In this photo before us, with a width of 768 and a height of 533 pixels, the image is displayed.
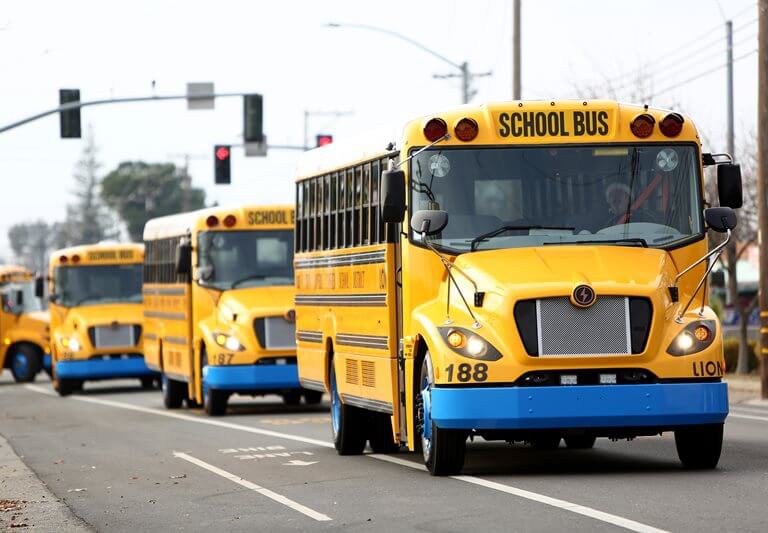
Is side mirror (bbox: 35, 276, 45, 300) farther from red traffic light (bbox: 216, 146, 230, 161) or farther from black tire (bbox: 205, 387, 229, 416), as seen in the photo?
black tire (bbox: 205, 387, 229, 416)

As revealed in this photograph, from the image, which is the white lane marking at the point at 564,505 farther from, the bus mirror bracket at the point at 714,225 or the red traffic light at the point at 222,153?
the red traffic light at the point at 222,153

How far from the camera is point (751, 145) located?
40094 millimetres

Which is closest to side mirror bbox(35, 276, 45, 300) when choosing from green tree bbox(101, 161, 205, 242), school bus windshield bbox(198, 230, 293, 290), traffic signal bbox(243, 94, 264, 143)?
traffic signal bbox(243, 94, 264, 143)

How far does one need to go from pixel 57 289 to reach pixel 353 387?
68.4ft

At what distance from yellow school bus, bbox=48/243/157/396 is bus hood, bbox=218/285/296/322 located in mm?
9931

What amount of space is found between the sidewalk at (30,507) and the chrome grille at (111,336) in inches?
698

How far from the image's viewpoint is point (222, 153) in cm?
4247

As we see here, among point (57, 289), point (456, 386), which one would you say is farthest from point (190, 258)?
point (456, 386)

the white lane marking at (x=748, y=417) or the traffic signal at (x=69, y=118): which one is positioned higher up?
the traffic signal at (x=69, y=118)

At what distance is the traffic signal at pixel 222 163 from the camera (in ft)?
138

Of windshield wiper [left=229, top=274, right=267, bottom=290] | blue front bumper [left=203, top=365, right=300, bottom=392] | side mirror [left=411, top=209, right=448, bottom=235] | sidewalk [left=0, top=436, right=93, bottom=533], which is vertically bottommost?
sidewalk [left=0, top=436, right=93, bottom=533]

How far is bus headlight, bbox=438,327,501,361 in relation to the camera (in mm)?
12883

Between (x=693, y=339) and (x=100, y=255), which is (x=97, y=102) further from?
(x=693, y=339)

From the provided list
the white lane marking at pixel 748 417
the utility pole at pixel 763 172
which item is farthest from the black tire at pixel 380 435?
the utility pole at pixel 763 172
